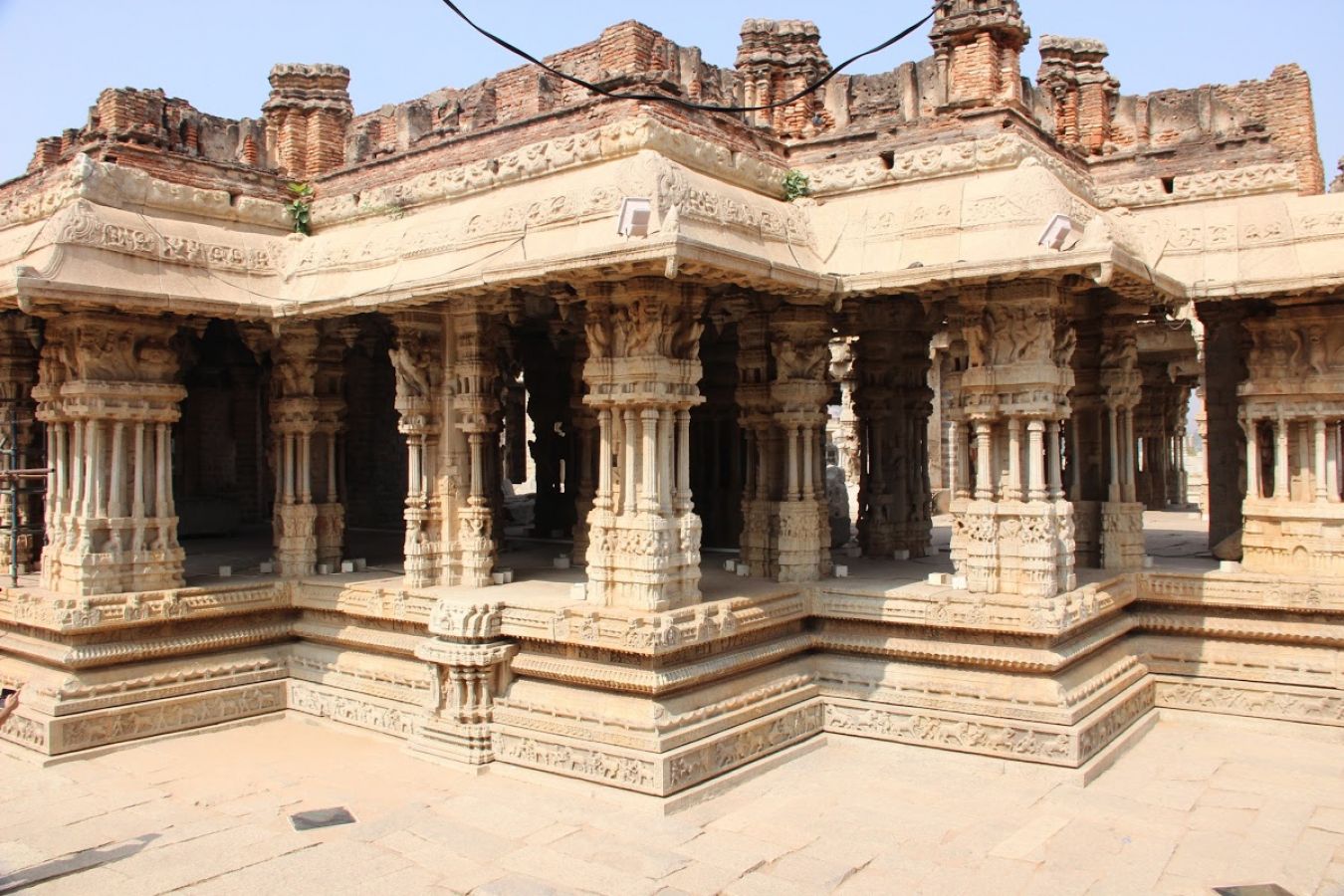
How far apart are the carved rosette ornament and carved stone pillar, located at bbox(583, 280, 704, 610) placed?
5930 millimetres

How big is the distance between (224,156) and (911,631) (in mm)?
9179

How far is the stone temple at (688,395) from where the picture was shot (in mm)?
8984

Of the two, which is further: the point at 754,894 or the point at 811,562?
the point at 811,562

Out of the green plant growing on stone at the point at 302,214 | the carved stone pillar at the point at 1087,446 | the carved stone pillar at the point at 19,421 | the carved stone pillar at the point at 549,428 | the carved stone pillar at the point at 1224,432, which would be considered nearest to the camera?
the carved stone pillar at the point at 1087,446

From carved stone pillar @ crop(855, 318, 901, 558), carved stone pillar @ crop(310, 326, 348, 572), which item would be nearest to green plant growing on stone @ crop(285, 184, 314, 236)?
carved stone pillar @ crop(310, 326, 348, 572)

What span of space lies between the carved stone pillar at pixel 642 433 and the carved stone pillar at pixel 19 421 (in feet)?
22.1

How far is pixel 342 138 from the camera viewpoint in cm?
1278

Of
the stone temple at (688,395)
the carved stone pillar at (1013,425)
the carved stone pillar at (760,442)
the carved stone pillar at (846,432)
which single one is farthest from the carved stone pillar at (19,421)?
the carved stone pillar at (846,432)

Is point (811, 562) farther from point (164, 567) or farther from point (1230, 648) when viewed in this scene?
point (164, 567)

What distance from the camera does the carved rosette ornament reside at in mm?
10680

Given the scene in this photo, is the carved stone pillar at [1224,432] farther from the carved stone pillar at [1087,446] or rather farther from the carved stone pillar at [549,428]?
the carved stone pillar at [549,428]

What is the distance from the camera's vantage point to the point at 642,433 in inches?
352

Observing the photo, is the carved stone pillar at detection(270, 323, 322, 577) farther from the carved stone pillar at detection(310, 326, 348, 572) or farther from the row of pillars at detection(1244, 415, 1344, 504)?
the row of pillars at detection(1244, 415, 1344, 504)

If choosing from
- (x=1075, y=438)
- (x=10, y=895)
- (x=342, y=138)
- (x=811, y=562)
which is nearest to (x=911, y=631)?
(x=811, y=562)
